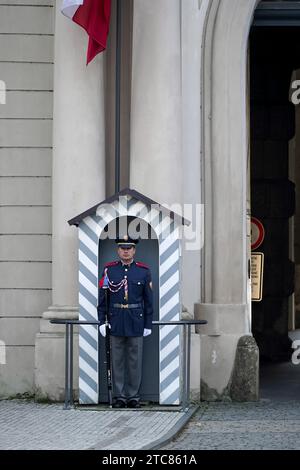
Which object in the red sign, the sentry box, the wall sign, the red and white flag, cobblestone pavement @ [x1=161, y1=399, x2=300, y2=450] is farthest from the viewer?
the red sign

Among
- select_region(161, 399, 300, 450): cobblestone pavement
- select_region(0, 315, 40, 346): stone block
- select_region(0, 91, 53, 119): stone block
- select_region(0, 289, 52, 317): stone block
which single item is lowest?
select_region(161, 399, 300, 450): cobblestone pavement

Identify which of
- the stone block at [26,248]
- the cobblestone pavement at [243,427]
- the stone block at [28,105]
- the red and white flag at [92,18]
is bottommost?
the cobblestone pavement at [243,427]

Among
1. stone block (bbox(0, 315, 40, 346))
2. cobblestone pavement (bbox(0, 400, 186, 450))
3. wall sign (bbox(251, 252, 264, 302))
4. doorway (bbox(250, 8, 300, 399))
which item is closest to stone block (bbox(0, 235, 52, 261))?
stone block (bbox(0, 315, 40, 346))

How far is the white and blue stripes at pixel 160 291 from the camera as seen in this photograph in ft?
40.6

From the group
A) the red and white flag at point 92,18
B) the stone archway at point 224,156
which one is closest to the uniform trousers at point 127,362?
the stone archway at point 224,156

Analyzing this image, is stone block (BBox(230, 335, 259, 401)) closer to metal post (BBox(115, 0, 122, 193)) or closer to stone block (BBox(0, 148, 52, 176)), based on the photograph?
metal post (BBox(115, 0, 122, 193))

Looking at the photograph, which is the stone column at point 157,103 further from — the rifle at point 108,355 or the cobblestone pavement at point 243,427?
the cobblestone pavement at point 243,427

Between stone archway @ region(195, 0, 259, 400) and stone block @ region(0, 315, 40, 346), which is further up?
stone archway @ region(195, 0, 259, 400)

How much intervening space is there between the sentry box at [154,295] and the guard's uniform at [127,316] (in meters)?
0.24

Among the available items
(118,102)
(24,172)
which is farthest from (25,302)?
(118,102)

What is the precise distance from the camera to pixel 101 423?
36.8 feet

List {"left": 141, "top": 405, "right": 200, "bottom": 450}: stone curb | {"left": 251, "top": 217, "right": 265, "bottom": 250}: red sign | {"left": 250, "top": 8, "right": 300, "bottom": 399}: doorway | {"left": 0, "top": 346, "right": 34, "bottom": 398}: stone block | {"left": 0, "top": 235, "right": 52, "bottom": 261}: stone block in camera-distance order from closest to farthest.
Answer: {"left": 141, "top": 405, "right": 200, "bottom": 450}: stone curb < {"left": 0, "top": 346, "right": 34, "bottom": 398}: stone block < {"left": 0, "top": 235, "right": 52, "bottom": 261}: stone block < {"left": 251, "top": 217, "right": 265, "bottom": 250}: red sign < {"left": 250, "top": 8, "right": 300, "bottom": 399}: doorway

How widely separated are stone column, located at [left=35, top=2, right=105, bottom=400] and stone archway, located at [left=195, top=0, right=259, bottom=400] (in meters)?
1.21

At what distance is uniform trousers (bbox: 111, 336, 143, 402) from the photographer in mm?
12234
